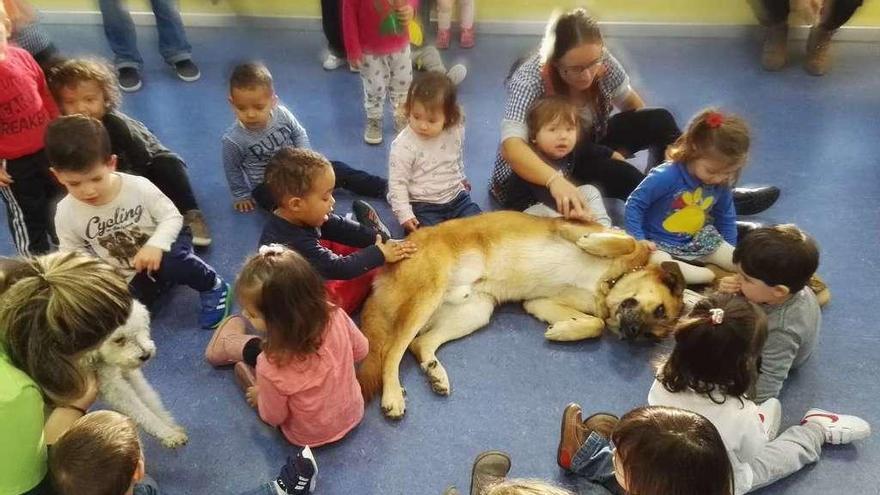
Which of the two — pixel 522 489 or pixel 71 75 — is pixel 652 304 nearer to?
pixel 522 489

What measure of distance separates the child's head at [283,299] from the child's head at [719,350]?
1.07 m

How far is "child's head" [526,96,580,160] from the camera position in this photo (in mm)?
3039

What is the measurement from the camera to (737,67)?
4.85 m

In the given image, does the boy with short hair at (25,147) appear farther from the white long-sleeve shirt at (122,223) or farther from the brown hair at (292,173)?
the brown hair at (292,173)

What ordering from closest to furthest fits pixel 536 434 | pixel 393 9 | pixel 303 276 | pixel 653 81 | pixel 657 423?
1. pixel 657 423
2. pixel 303 276
3. pixel 536 434
4. pixel 393 9
5. pixel 653 81

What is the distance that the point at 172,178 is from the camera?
320 centimetres

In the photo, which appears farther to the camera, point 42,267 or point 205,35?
point 205,35

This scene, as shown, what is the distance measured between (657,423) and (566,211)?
5.11ft

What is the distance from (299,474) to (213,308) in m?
0.99

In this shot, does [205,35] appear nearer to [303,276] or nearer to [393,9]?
[393,9]

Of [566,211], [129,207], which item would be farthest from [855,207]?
[129,207]

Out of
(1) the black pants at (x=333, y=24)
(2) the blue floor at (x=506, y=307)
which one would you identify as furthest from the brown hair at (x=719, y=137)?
(1) the black pants at (x=333, y=24)

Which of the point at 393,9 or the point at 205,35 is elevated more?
the point at 393,9

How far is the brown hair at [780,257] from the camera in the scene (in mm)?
Answer: 2154
